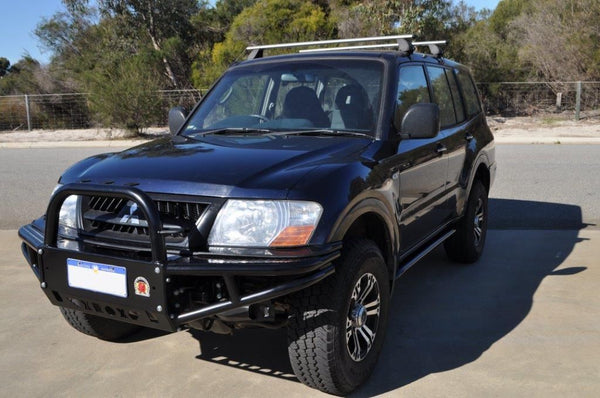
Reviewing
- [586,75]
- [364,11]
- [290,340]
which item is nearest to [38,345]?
[290,340]

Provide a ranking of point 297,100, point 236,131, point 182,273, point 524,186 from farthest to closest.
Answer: point 524,186 < point 297,100 < point 236,131 < point 182,273

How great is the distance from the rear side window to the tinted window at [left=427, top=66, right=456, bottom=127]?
432 millimetres

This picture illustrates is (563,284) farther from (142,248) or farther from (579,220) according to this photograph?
(142,248)

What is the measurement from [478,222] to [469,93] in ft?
3.93

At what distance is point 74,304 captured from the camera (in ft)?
10.1

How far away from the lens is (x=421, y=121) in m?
3.64

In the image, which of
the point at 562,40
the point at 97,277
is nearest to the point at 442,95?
the point at 97,277

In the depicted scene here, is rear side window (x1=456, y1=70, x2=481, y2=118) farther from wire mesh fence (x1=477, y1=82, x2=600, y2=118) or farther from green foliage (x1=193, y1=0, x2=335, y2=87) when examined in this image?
green foliage (x1=193, y1=0, x2=335, y2=87)

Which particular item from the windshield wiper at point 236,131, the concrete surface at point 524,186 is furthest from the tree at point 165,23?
the windshield wiper at point 236,131

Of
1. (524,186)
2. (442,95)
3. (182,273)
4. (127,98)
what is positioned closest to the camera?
(182,273)

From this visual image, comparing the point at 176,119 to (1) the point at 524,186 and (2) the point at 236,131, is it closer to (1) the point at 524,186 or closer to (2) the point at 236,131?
(2) the point at 236,131

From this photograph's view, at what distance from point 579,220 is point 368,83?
4145 mm

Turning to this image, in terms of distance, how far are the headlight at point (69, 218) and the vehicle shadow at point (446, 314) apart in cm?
109

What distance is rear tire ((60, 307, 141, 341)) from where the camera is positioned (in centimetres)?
373
